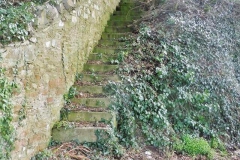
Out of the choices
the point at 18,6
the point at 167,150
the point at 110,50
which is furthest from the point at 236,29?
the point at 18,6

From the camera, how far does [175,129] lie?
4.85 m

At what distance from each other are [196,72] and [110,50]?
175cm

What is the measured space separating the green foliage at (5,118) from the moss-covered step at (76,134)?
0.87m

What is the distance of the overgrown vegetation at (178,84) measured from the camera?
4465mm

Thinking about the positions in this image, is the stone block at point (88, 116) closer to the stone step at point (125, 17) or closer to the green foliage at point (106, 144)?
the green foliage at point (106, 144)

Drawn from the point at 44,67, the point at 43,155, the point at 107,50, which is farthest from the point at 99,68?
the point at 43,155

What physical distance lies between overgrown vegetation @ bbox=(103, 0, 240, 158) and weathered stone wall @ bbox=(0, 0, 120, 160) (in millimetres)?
891

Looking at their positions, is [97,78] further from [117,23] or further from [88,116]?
[117,23]

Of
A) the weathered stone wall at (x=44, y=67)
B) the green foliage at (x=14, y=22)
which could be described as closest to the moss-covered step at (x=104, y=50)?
the weathered stone wall at (x=44, y=67)

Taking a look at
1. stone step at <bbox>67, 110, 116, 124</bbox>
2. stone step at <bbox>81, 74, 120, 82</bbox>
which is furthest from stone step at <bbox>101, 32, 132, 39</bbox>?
stone step at <bbox>67, 110, 116, 124</bbox>

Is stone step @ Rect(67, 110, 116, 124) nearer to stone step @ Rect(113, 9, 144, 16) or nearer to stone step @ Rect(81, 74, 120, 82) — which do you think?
stone step @ Rect(81, 74, 120, 82)

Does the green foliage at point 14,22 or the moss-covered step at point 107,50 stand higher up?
the green foliage at point 14,22

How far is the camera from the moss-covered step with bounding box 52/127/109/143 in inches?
153

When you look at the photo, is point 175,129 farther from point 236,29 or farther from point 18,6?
point 236,29
